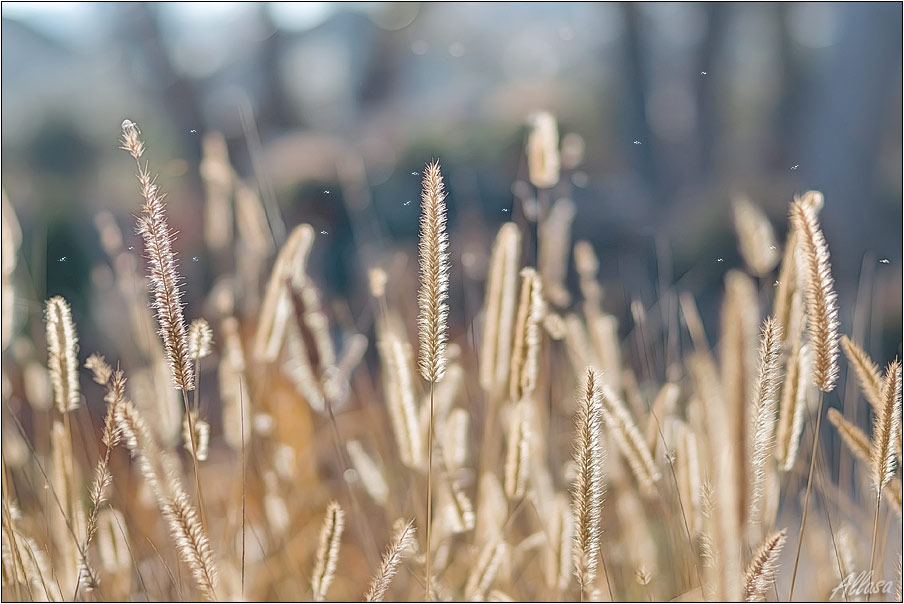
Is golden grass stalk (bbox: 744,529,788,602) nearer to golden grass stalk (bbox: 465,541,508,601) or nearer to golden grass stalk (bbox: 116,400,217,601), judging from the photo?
golden grass stalk (bbox: 465,541,508,601)

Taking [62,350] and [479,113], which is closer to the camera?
[62,350]

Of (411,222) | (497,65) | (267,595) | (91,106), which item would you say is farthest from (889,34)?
(91,106)

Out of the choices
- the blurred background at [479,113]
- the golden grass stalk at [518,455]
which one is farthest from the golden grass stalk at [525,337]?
the blurred background at [479,113]

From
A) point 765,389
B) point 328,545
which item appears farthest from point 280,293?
point 765,389

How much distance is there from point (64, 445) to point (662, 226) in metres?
0.99

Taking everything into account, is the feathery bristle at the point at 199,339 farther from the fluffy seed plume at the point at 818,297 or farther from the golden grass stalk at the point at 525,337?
the fluffy seed plume at the point at 818,297

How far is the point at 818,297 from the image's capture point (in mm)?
402

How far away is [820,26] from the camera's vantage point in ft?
3.86

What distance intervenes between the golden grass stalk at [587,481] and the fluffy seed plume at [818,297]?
141 mm

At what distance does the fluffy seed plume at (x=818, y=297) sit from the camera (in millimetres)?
398

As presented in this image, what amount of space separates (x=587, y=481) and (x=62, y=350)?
0.35 m

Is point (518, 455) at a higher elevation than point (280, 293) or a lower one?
lower

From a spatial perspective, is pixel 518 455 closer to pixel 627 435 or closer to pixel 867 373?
pixel 627 435

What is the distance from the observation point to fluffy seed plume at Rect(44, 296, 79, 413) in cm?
43
